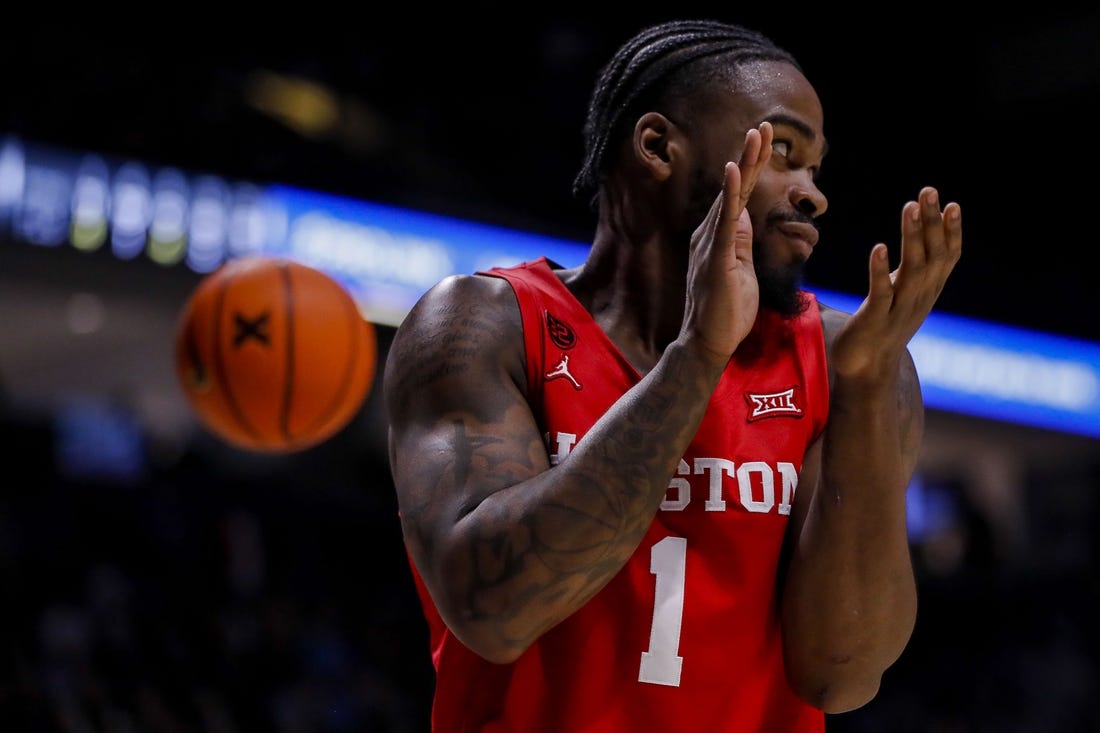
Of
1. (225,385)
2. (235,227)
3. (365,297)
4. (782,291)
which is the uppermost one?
(782,291)

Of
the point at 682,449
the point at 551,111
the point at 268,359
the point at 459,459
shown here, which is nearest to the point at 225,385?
the point at 268,359

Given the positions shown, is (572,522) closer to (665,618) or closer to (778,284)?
(665,618)

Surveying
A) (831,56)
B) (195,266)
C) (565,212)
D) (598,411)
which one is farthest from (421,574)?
(831,56)

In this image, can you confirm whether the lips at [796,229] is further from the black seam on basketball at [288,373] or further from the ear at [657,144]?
the black seam on basketball at [288,373]

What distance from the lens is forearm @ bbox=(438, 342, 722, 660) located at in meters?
1.83

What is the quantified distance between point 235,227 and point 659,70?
19.9 ft

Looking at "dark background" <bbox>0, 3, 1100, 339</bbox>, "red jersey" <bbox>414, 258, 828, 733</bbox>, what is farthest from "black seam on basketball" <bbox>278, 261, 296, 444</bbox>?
"dark background" <bbox>0, 3, 1100, 339</bbox>

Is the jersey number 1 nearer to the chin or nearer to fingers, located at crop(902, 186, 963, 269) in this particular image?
the chin

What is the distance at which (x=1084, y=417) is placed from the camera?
10453mm

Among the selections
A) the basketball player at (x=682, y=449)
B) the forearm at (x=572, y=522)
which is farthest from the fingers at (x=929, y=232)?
the forearm at (x=572, y=522)

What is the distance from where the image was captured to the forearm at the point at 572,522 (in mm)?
1833

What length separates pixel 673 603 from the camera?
6.74 feet

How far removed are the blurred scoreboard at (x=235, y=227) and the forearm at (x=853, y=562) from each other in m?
6.31

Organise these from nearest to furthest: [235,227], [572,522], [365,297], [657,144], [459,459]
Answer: [572,522] → [459,459] → [657,144] → [235,227] → [365,297]
